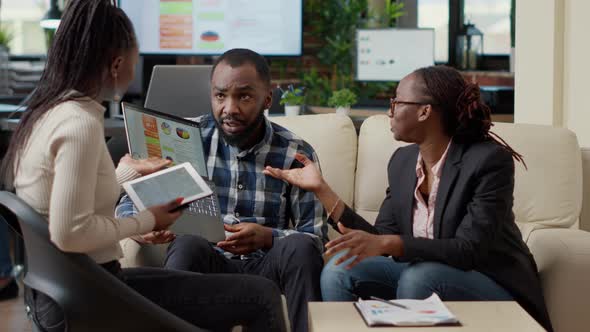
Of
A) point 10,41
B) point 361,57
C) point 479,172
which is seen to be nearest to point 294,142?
point 479,172

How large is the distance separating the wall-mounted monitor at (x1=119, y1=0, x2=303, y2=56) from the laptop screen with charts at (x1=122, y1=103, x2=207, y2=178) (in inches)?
99.9

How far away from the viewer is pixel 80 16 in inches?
68.9

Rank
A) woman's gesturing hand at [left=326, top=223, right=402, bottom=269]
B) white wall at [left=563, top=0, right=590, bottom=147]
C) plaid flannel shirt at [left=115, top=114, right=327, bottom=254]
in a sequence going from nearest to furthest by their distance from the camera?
woman's gesturing hand at [left=326, top=223, right=402, bottom=269], plaid flannel shirt at [left=115, top=114, right=327, bottom=254], white wall at [left=563, top=0, right=590, bottom=147]

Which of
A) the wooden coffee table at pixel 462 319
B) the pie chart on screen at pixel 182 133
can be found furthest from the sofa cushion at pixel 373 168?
the wooden coffee table at pixel 462 319

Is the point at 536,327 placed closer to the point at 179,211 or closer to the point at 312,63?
the point at 179,211

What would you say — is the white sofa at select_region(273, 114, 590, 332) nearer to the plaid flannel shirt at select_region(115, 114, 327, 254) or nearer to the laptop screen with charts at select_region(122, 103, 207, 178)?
the plaid flannel shirt at select_region(115, 114, 327, 254)

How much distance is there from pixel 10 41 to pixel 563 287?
6.44 metres

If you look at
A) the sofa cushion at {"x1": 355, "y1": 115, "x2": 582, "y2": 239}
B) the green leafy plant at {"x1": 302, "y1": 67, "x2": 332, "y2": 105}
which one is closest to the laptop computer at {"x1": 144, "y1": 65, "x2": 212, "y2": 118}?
the sofa cushion at {"x1": 355, "y1": 115, "x2": 582, "y2": 239}

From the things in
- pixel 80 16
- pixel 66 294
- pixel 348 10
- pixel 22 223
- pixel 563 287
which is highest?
pixel 348 10

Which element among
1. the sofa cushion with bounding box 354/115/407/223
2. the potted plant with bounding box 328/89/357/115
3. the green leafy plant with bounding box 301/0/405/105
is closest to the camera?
the sofa cushion with bounding box 354/115/407/223

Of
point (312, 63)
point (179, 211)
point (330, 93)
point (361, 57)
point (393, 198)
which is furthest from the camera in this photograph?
point (312, 63)

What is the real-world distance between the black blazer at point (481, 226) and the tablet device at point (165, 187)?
0.68m

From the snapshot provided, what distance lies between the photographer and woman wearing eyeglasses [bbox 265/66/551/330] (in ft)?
7.60

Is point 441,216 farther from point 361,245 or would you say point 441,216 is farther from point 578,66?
point 578,66
